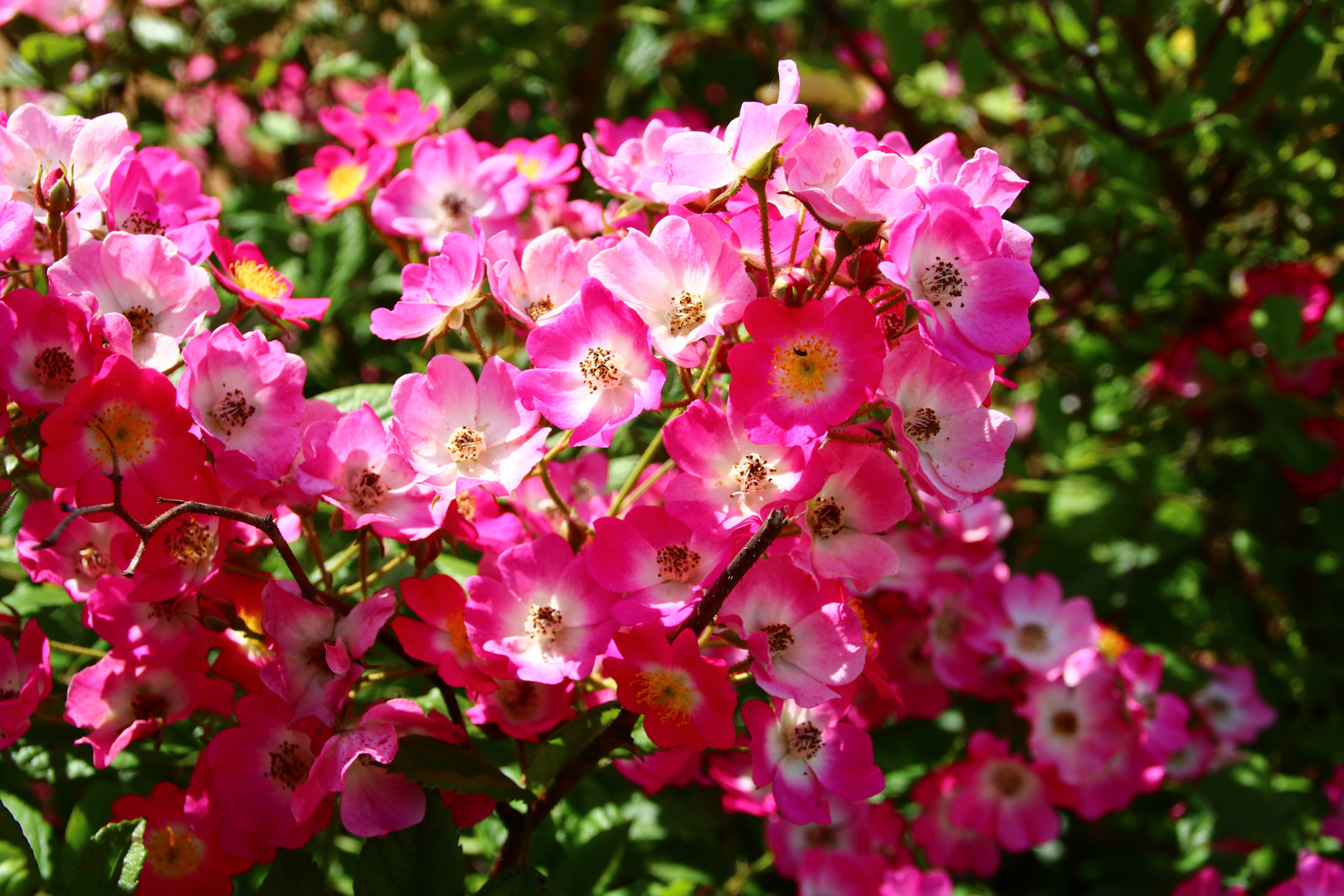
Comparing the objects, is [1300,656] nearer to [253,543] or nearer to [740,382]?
[740,382]

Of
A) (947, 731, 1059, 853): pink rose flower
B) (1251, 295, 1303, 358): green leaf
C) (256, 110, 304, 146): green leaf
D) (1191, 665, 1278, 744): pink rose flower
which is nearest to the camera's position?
A: (947, 731, 1059, 853): pink rose flower

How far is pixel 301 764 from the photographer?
98 cm

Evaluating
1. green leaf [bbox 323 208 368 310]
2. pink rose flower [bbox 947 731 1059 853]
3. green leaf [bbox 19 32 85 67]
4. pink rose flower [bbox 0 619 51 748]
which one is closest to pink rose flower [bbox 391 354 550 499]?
pink rose flower [bbox 0 619 51 748]

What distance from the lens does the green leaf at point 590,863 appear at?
1.23m

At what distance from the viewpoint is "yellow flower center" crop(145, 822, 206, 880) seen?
0.99m

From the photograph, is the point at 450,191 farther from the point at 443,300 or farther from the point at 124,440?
the point at 124,440

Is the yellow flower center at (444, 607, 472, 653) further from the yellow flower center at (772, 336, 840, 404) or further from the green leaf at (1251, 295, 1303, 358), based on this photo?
the green leaf at (1251, 295, 1303, 358)

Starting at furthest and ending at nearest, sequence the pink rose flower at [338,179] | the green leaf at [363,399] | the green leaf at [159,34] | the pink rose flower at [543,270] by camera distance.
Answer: the green leaf at [159,34], the pink rose flower at [338,179], the green leaf at [363,399], the pink rose flower at [543,270]

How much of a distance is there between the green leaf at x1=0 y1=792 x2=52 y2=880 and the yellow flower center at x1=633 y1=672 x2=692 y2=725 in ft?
2.89

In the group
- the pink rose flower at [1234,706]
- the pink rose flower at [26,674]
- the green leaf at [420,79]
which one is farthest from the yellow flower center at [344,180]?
the pink rose flower at [1234,706]

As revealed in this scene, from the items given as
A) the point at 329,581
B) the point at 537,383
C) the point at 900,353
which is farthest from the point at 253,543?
the point at 900,353

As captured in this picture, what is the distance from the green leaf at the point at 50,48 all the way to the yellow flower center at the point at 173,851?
63.4 inches

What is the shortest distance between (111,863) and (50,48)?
1.65 meters

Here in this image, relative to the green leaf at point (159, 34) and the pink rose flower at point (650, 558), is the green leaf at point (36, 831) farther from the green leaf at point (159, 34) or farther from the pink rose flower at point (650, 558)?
the green leaf at point (159, 34)
